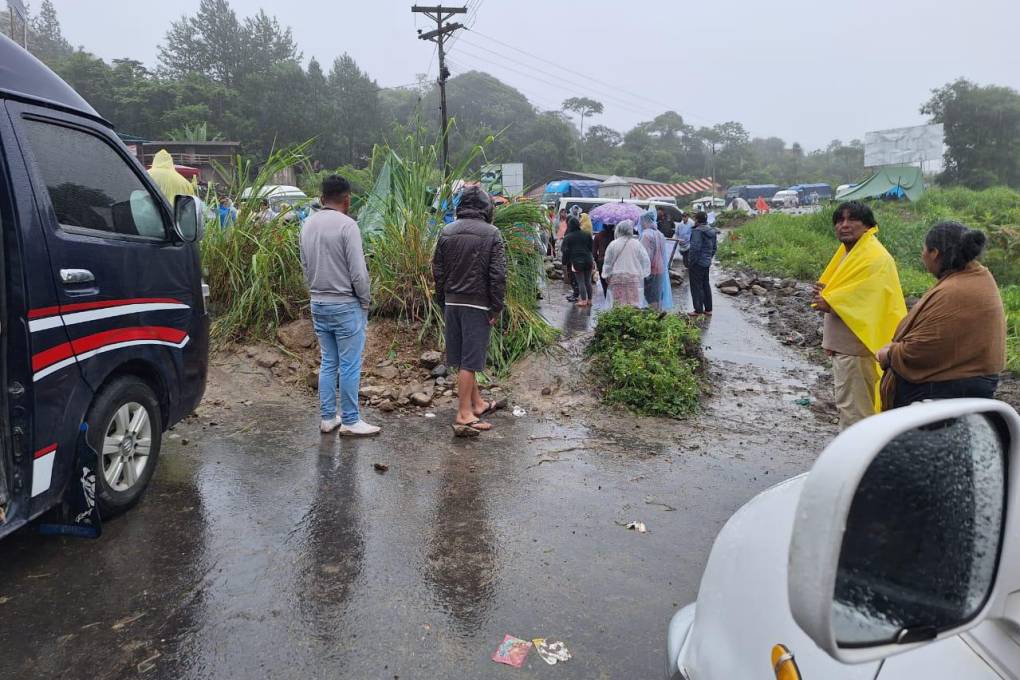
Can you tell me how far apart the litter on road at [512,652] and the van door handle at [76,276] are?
2.48 m

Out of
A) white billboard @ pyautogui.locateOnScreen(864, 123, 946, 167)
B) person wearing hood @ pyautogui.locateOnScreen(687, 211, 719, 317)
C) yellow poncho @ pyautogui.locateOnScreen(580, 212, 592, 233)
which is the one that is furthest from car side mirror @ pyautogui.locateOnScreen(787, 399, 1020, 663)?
white billboard @ pyautogui.locateOnScreen(864, 123, 946, 167)

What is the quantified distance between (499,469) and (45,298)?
2801mm

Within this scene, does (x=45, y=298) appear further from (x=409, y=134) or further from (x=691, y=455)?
(x=409, y=134)

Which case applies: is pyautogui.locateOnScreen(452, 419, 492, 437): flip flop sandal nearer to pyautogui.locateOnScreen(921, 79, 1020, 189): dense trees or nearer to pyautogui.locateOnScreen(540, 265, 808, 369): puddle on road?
pyautogui.locateOnScreen(540, 265, 808, 369): puddle on road

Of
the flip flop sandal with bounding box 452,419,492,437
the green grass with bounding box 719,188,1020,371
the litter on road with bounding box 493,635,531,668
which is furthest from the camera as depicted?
the green grass with bounding box 719,188,1020,371

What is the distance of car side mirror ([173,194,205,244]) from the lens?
402cm

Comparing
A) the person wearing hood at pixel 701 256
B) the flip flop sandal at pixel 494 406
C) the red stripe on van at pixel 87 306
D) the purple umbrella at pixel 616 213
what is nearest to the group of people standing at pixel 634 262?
the person wearing hood at pixel 701 256

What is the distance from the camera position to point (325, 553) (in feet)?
11.1

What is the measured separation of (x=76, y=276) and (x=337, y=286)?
1848 mm

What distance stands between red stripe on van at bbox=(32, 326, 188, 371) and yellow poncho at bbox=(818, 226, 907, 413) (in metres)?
4.14

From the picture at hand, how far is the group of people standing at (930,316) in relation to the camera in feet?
11.1

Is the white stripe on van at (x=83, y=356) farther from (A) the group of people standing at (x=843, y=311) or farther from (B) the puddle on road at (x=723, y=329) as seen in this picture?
(B) the puddle on road at (x=723, y=329)

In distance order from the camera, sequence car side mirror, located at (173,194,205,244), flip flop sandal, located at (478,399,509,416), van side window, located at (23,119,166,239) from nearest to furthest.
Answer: van side window, located at (23,119,166,239), car side mirror, located at (173,194,205,244), flip flop sandal, located at (478,399,509,416)

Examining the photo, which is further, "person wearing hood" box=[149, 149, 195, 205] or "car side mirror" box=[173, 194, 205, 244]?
"person wearing hood" box=[149, 149, 195, 205]
